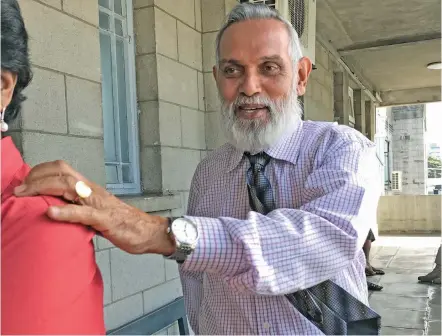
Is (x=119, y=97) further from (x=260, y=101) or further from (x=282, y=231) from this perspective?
(x=282, y=231)

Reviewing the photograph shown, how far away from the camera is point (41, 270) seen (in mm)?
750

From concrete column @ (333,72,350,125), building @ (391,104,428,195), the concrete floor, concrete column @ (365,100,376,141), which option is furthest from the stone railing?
building @ (391,104,428,195)

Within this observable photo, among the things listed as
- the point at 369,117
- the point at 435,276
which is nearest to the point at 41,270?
the point at 435,276

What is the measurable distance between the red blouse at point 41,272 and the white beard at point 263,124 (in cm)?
61

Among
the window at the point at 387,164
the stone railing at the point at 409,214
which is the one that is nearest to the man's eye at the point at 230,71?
the stone railing at the point at 409,214

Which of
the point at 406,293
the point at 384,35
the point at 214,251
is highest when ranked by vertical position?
the point at 384,35

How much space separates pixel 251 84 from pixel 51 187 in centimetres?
63

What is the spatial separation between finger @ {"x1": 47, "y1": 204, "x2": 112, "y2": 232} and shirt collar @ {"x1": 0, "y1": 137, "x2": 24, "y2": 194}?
0.52 ft

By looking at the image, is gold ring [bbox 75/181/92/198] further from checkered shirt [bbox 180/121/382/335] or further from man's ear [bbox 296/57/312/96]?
man's ear [bbox 296/57/312/96]

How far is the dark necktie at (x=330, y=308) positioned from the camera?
1.14 m

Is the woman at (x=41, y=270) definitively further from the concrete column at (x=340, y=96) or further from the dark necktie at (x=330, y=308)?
the concrete column at (x=340, y=96)

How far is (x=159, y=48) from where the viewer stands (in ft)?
9.27

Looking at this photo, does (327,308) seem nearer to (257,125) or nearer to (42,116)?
(257,125)

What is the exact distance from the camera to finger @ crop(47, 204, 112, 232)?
0.78m
